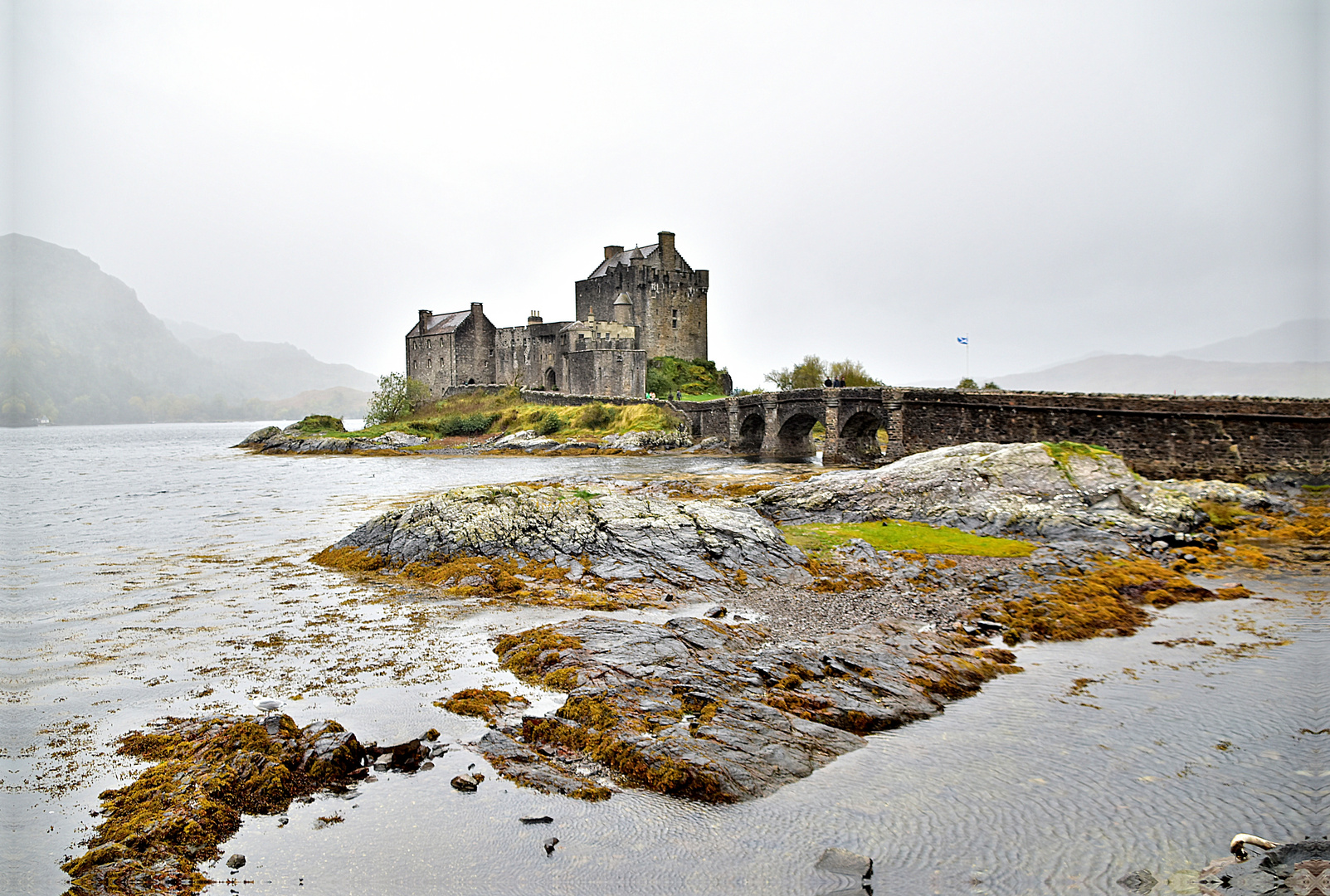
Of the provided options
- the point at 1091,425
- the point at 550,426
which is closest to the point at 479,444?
the point at 550,426

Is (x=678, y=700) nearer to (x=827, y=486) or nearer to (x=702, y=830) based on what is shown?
(x=702, y=830)

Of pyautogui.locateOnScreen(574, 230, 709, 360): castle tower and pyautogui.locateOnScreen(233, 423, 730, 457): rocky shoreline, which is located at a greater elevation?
pyautogui.locateOnScreen(574, 230, 709, 360): castle tower

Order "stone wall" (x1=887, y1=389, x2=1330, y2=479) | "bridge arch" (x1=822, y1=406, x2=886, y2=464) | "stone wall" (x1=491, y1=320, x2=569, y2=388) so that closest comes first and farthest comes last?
"stone wall" (x1=887, y1=389, x2=1330, y2=479), "bridge arch" (x1=822, y1=406, x2=886, y2=464), "stone wall" (x1=491, y1=320, x2=569, y2=388)

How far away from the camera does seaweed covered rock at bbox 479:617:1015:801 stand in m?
7.06

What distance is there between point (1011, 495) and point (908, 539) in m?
4.84

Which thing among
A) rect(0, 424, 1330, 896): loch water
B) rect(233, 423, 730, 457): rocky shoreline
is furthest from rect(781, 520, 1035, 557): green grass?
rect(233, 423, 730, 457): rocky shoreline

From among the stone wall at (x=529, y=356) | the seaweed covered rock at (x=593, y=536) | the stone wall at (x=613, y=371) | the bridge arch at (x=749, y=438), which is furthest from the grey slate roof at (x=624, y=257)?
the seaweed covered rock at (x=593, y=536)

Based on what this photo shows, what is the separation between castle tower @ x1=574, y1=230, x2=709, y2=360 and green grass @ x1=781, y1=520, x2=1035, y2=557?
5377 centimetres

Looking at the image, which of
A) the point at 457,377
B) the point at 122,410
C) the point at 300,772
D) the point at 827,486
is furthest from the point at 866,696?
the point at 122,410

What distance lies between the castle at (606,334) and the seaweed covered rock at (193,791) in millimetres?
59306

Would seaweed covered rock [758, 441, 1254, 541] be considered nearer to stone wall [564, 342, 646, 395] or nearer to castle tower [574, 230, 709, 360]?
stone wall [564, 342, 646, 395]

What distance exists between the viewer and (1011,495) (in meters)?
20.3

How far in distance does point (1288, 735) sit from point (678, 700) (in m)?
6.63

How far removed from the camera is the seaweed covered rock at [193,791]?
5348 millimetres
